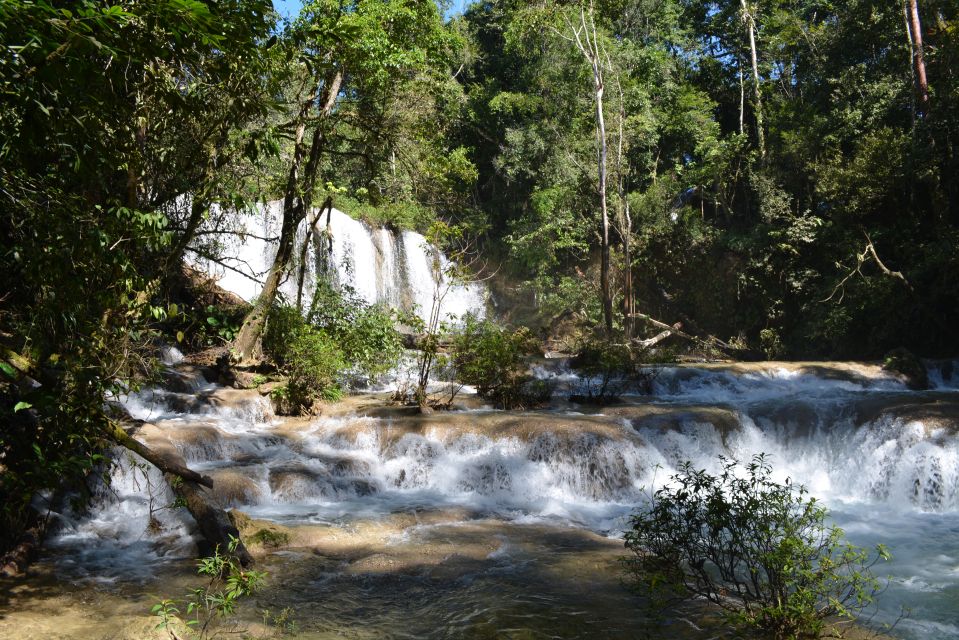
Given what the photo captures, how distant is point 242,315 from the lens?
47.9 ft

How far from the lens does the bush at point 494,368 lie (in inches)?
460

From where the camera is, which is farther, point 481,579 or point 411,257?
point 411,257

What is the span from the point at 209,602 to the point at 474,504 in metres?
4.20

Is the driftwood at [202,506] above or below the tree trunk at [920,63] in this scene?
below

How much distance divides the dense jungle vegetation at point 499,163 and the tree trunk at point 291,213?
6 centimetres

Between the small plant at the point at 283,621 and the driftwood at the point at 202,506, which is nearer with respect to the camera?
the small plant at the point at 283,621

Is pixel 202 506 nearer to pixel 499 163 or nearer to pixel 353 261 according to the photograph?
pixel 353 261

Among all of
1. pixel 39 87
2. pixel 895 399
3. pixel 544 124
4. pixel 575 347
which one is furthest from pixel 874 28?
pixel 39 87

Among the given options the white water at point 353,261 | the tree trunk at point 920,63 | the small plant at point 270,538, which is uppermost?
the tree trunk at point 920,63

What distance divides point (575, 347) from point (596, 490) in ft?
37.8

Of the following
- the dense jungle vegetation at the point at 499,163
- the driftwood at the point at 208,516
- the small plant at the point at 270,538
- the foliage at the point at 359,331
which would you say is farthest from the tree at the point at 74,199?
the foliage at the point at 359,331

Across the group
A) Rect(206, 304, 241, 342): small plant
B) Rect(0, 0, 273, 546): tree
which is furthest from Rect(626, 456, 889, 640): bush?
Rect(206, 304, 241, 342): small plant

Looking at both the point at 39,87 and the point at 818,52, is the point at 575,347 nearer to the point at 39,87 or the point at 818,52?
the point at 818,52

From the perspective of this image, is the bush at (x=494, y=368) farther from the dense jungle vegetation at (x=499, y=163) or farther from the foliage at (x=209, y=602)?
the foliage at (x=209, y=602)
